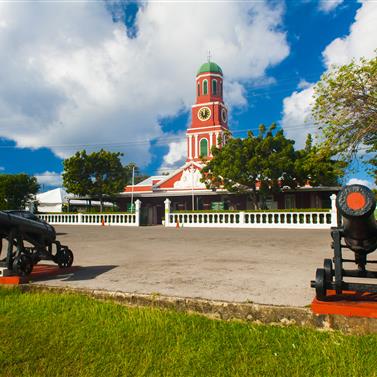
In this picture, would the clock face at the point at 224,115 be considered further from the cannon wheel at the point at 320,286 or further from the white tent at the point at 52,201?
the cannon wheel at the point at 320,286

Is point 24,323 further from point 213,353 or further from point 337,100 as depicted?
point 337,100

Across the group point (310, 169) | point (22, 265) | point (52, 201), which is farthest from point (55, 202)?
point (22, 265)

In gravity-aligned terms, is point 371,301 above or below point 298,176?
below

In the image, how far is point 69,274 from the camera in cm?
581

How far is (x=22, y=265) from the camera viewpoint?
514cm

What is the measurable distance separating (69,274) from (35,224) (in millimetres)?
1042

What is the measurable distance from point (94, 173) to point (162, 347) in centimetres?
2926

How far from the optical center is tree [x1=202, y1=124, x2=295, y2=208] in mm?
22266

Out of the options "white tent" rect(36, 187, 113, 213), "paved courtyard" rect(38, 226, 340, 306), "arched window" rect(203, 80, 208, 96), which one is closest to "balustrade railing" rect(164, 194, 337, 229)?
"paved courtyard" rect(38, 226, 340, 306)

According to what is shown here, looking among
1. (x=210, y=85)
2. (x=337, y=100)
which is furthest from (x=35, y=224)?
(x=210, y=85)

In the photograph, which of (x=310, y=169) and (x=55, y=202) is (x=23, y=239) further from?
(x=55, y=202)

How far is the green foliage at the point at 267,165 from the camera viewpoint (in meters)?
22.0

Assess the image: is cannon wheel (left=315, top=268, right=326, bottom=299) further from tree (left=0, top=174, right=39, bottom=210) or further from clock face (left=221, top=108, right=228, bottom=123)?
clock face (left=221, top=108, right=228, bottom=123)

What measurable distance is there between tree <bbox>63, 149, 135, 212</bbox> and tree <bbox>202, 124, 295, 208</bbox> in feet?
36.3
